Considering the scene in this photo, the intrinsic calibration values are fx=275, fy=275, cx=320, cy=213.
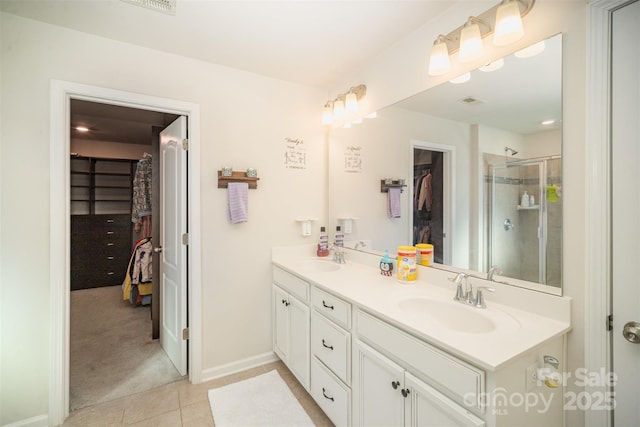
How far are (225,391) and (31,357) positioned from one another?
118 centimetres

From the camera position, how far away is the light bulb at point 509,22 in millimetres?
1171

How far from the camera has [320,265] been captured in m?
2.37

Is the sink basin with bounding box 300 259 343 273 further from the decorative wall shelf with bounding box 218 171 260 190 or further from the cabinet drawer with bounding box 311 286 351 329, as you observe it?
the decorative wall shelf with bounding box 218 171 260 190

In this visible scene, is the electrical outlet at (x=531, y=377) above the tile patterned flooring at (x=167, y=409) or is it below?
above

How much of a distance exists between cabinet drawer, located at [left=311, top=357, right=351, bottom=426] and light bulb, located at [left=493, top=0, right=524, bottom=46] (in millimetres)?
1876

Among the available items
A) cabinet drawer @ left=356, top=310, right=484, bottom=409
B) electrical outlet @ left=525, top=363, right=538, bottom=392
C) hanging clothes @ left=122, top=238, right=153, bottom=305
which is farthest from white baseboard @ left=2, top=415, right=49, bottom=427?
electrical outlet @ left=525, top=363, right=538, bottom=392

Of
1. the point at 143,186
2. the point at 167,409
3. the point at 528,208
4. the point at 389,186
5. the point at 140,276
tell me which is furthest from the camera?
the point at 140,276

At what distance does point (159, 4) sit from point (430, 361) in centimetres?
218

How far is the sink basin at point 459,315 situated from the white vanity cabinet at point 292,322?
2.44 feet

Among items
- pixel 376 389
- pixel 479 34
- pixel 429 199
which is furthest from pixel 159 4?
pixel 376 389

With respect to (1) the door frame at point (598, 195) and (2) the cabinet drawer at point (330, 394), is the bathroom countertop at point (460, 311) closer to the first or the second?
(1) the door frame at point (598, 195)

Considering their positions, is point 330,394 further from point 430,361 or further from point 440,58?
point 440,58

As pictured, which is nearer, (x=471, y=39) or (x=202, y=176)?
(x=471, y=39)

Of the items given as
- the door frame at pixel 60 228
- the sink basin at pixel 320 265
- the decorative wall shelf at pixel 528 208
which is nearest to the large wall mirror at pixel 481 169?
the decorative wall shelf at pixel 528 208
